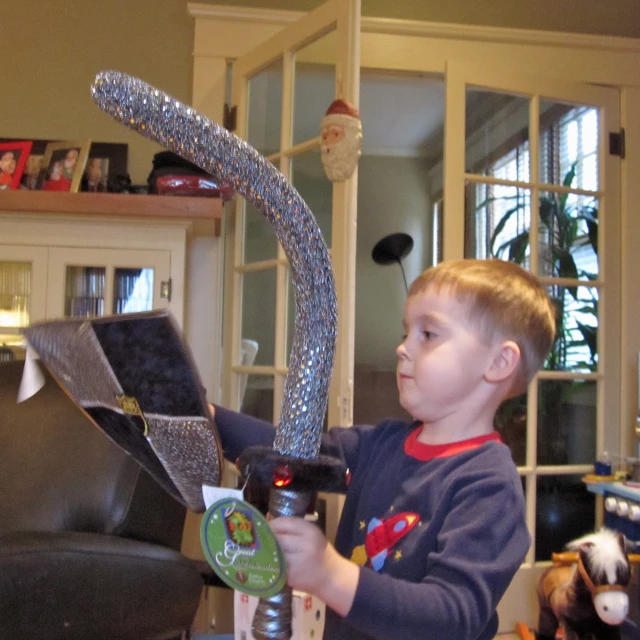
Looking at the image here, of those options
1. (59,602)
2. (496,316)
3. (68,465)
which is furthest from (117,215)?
(496,316)

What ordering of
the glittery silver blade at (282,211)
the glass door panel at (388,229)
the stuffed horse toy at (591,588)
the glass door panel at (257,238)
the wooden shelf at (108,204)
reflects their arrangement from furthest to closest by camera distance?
the glass door panel at (388,229) < the glass door panel at (257,238) < the wooden shelf at (108,204) < the stuffed horse toy at (591,588) < the glittery silver blade at (282,211)

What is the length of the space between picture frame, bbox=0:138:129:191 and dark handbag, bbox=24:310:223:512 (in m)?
1.74

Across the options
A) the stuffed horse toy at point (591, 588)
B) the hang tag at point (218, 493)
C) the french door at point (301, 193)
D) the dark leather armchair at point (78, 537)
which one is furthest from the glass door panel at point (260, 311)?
the hang tag at point (218, 493)

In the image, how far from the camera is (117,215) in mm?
1832

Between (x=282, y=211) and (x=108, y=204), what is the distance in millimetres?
1563

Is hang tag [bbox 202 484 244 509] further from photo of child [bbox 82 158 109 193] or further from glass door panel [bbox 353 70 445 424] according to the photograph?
glass door panel [bbox 353 70 445 424]

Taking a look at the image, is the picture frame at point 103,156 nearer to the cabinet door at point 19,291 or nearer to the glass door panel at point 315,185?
the cabinet door at point 19,291

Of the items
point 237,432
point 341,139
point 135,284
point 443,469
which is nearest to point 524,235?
point 341,139

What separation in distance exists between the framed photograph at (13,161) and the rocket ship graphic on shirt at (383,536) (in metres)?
1.69

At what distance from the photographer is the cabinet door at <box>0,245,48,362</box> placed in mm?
1881

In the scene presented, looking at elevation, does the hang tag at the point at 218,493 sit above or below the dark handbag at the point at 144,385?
below

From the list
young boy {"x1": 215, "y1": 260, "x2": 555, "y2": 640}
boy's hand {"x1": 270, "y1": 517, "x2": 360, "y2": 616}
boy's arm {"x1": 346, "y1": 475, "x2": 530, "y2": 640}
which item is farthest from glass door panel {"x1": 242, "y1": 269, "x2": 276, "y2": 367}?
boy's hand {"x1": 270, "y1": 517, "x2": 360, "y2": 616}

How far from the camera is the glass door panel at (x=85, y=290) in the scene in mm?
1916

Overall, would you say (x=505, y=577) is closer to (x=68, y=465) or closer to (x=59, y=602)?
(x=59, y=602)
